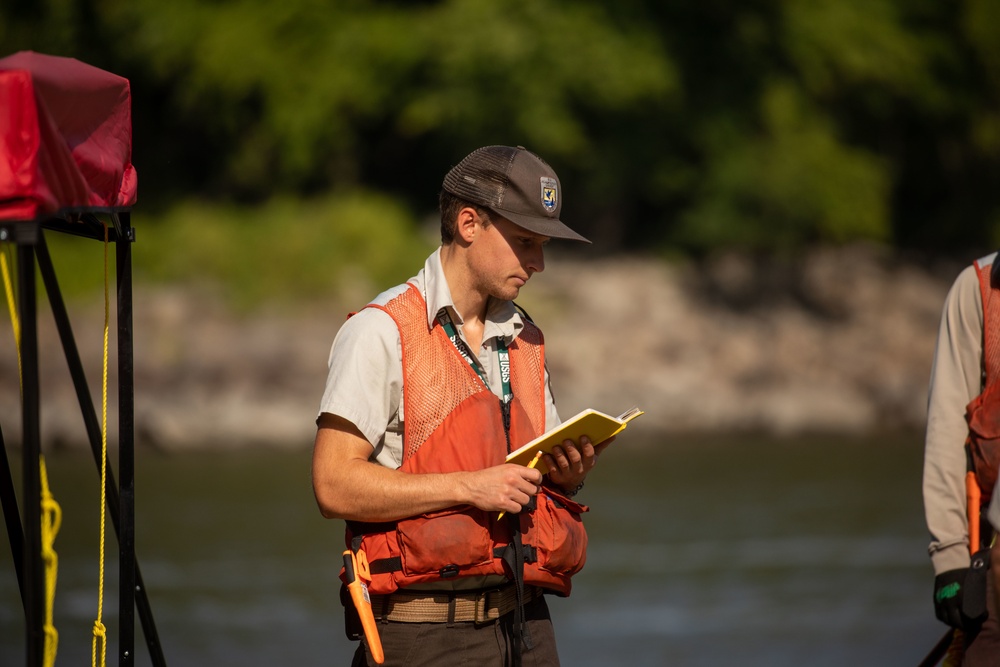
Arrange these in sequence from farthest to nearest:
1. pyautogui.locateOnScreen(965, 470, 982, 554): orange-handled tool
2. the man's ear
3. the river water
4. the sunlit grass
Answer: the sunlit grass
the river water
pyautogui.locateOnScreen(965, 470, 982, 554): orange-handled tool
the man's ear

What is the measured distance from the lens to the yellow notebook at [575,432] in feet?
9.92

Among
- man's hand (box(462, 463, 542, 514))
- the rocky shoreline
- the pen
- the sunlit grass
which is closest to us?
man's hand (box(462, 463, 542, 514))

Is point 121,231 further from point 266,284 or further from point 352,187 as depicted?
point 352,187

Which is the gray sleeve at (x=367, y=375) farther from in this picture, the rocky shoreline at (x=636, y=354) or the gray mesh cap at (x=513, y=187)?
the rocky shoreline at (x=636, y=354)

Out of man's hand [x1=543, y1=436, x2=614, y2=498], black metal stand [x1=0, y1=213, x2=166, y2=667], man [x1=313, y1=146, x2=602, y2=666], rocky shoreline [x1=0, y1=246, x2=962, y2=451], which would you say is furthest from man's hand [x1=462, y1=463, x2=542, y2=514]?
rocky shoreline [x1=0, y1=246, x2=962, y2=451]

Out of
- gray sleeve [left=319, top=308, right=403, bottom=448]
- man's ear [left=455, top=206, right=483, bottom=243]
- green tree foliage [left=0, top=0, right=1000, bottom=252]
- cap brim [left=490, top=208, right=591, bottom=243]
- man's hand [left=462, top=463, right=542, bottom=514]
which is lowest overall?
man's hand [left=462, top=463, right=542, bottom=514]

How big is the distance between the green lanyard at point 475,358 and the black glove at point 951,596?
46.7 inches

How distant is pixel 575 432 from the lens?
10.1 feet

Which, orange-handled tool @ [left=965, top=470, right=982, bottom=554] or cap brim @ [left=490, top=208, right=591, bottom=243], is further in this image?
orange-handled tool @ [left=965, top=470, right=982, bottom=554]

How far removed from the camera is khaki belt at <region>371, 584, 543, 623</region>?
10.2ft

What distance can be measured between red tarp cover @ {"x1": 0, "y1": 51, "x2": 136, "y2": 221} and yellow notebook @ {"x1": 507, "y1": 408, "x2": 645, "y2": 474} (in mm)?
1107

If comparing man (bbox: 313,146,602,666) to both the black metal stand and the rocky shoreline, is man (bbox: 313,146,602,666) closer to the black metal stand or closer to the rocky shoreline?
the black metal stand

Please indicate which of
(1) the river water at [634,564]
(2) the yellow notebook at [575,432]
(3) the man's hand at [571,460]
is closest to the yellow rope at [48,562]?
(2) the yellow notebook at [575,432]

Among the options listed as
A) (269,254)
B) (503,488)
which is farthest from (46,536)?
(269,254)
